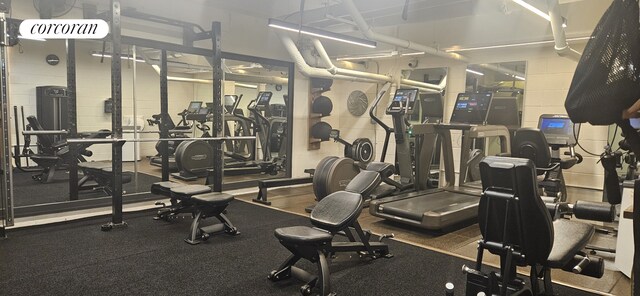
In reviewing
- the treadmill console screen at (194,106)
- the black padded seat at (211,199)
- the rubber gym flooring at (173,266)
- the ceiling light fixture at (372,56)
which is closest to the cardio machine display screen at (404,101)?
the ceiling light fixture at (372,56)

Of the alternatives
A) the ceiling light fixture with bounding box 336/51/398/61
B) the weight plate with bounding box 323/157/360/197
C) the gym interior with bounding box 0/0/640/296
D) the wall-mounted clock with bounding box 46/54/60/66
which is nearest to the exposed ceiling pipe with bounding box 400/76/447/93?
the gym interior with bounding box 0/0/640/296

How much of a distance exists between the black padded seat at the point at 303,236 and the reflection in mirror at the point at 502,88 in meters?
5.26

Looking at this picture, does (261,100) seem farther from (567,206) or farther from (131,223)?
(567,206)

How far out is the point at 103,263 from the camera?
137 inches

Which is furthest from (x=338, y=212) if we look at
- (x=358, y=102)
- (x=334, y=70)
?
(x=358, y=102)

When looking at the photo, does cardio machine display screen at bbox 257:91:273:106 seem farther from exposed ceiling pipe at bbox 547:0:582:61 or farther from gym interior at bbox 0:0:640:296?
exposed ceiling pipe at bbox 547:0:582:61

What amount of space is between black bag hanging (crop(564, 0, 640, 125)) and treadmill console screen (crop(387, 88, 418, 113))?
4.42 metres

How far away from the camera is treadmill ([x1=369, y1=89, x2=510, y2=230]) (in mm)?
4758

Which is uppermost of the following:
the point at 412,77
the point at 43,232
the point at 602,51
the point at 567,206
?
the point at 412,77

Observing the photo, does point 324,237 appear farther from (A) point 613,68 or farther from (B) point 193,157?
(B) point 193,157

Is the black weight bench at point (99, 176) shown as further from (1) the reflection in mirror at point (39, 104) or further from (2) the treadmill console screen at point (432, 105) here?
(2) the treadmill console screen at point (432, 105)

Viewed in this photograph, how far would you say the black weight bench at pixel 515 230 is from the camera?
2.24 m

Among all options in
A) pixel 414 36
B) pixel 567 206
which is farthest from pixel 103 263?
pixel 414 36

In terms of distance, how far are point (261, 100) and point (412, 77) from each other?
10.6 ft
